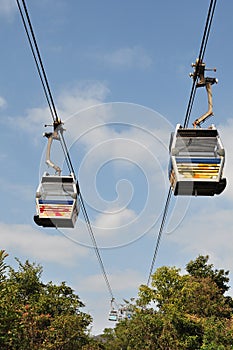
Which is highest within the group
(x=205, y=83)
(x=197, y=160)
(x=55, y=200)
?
(x=205, y=83)

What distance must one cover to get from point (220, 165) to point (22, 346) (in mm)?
23143

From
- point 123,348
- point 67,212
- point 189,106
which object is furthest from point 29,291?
point 189,106

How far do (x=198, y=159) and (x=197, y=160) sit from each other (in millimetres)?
52

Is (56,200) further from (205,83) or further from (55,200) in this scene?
(205,83)

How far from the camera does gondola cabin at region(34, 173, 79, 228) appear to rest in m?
11.6

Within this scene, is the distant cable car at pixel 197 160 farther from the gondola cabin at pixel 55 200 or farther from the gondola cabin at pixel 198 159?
the gondola cabin at pixel 55 200

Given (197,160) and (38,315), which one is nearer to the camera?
(197,160)

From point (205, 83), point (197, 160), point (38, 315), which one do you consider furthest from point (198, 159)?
point (38, 315)

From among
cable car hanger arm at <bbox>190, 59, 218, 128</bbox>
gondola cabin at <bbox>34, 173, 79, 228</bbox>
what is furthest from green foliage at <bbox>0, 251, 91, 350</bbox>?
cable car hanger arm at <bbox>190, 59, 218, 128</bbox>

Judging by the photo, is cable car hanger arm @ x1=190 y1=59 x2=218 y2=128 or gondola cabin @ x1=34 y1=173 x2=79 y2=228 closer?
cable car hanger arm @ x1=190 y1=59 x2=218 y2=128

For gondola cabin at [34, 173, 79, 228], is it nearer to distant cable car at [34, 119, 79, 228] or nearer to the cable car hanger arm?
distant cable car at [34, 119, 79, 228]

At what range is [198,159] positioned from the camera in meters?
10.2

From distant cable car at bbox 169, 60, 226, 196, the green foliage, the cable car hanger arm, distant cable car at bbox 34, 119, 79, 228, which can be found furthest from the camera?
the green foliage

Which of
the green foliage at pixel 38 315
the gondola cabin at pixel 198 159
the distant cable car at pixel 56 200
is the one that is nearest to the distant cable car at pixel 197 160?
the gondola cabin at pixel 198 159
